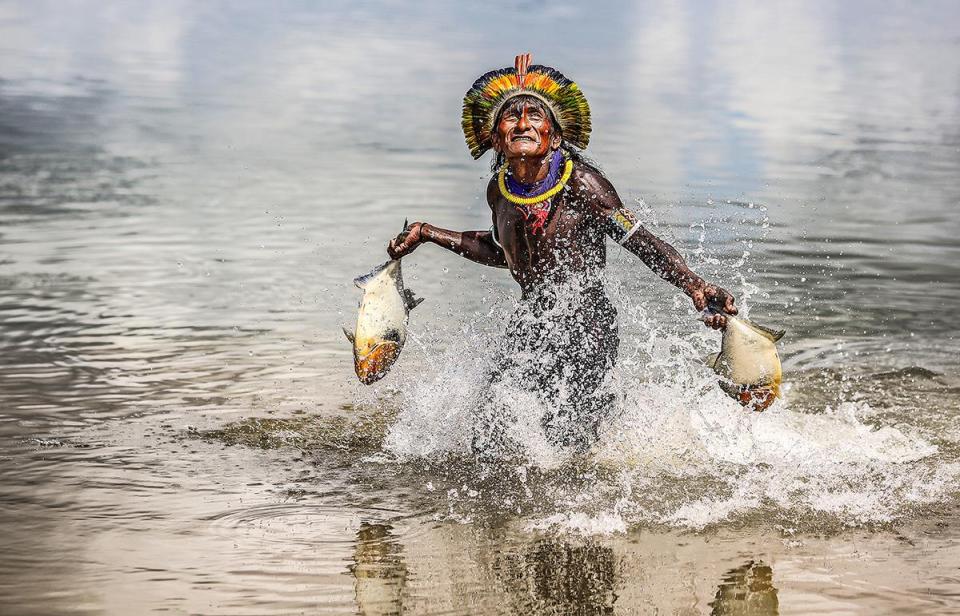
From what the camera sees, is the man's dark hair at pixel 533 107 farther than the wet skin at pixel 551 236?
Yes

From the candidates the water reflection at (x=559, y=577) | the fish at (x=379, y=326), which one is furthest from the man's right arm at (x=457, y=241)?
the water reflection at (x=559, y=577)

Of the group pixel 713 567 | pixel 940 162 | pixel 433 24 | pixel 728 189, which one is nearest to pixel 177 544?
pixel 713 567

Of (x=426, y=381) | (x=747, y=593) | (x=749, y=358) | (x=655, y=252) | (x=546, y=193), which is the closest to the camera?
(x=747, y=593)

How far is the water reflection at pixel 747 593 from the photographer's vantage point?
4.77 m

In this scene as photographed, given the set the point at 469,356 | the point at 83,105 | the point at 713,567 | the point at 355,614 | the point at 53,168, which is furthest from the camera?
the point at 83,105

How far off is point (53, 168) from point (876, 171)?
839 cm

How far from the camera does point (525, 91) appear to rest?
6086mm

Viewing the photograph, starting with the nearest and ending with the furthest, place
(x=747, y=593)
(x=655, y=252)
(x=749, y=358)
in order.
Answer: (x=747, y=593), (x=749, y=358), (x=655, y=252)

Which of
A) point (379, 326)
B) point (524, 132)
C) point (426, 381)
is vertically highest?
point (524, 132)

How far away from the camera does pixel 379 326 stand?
6.20 m

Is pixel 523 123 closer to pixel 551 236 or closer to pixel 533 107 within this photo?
pixel 533 107

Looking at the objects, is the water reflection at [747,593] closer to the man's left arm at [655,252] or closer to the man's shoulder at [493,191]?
the man's left arm at [655,252]

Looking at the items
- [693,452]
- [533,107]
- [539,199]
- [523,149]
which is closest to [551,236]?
[539,199]

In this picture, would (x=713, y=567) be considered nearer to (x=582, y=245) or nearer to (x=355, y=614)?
(x=355, y=614)
